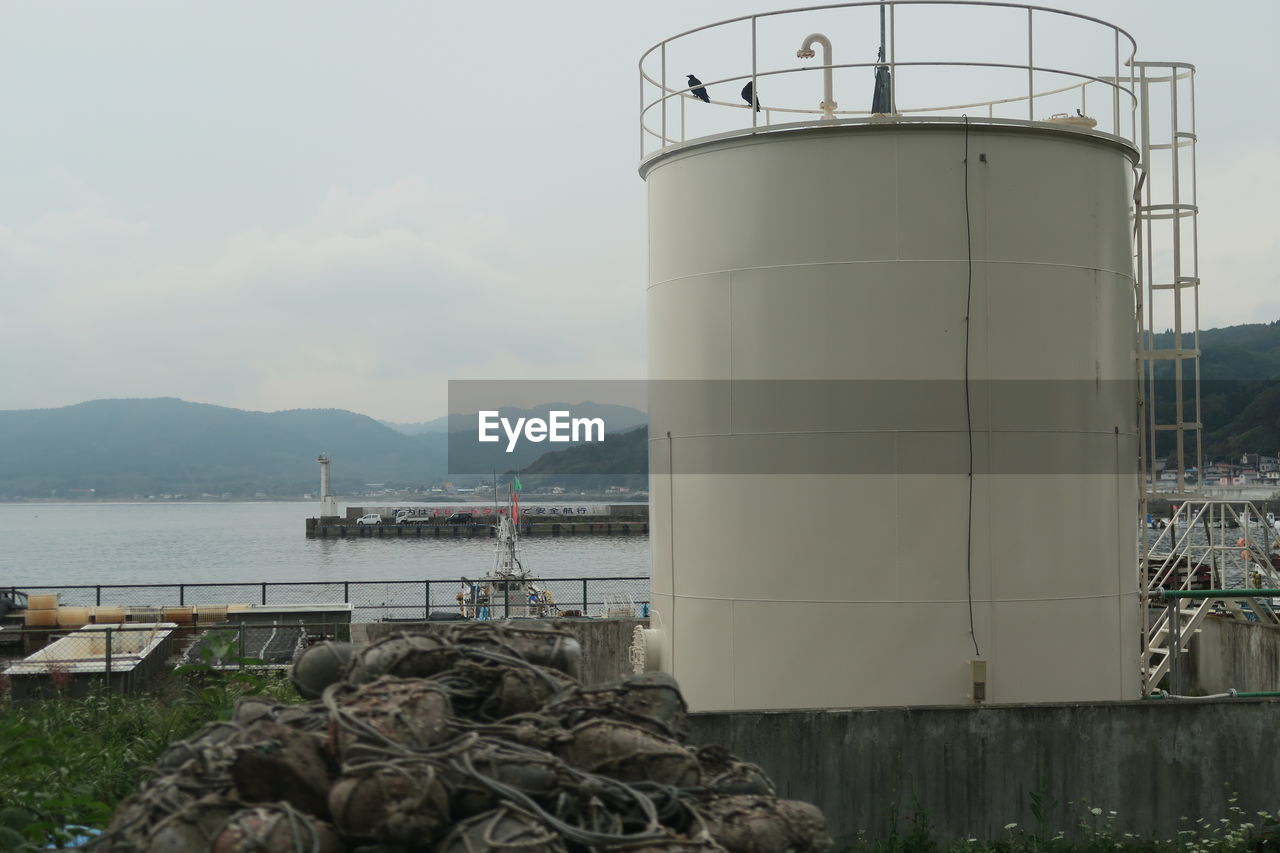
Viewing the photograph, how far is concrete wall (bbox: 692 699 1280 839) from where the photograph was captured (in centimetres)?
860

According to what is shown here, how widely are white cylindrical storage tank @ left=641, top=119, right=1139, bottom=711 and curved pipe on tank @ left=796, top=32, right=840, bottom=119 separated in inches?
61.6

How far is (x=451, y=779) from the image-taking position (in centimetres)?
492

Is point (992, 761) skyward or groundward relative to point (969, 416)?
groundward

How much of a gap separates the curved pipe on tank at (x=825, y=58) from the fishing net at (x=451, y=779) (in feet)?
22.7

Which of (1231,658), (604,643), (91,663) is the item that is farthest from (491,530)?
(1231,658)

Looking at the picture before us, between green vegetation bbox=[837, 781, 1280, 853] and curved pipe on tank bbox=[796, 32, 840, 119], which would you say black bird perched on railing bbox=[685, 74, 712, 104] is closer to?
curved pipe on tank bbox=[796, 32, 840, 119]

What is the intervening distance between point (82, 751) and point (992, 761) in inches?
255

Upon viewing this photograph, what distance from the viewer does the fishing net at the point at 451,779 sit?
4.73 meters

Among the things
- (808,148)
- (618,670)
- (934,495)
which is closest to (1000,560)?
(934,495)

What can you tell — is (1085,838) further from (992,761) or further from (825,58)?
(825,58)

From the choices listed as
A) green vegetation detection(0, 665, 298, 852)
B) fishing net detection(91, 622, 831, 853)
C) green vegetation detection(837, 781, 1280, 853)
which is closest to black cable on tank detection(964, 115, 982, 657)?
green vegetation detection(837, 781, 1280, 853)

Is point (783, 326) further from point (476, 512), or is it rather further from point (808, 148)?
point (476, 512)

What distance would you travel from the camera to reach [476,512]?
149250 millimetres

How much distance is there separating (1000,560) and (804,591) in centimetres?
158
